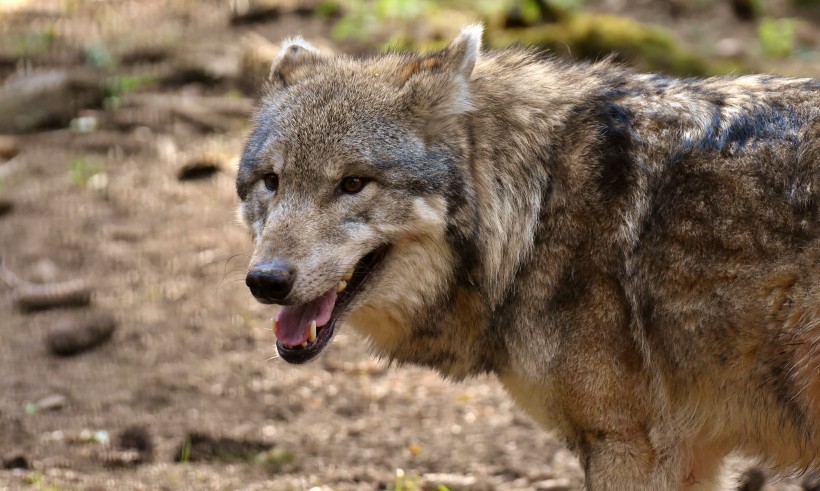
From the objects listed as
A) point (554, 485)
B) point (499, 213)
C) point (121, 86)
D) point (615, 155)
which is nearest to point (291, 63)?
point (499, 213)

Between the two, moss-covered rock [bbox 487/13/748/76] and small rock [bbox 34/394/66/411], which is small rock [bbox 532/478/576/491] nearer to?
small rock [bbox 34/394/66/411]

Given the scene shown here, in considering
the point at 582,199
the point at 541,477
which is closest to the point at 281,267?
the point at 582,199

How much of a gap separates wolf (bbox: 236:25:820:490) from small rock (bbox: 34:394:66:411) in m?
2.16

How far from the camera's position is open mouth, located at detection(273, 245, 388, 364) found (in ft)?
12.2

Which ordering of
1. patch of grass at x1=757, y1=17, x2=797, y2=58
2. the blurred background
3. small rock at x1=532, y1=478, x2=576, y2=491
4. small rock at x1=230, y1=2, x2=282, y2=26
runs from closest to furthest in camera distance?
1. small rock at x1=532, y1=478, x2=576, y2=491
2. the blurred background
3. patch of grass at x1=757, y1=17, x2=797, y2=58
4. small rock at x1=230, y1=2, x2=282, y2=26

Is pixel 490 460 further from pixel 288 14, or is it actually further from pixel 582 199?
pixel 288 14

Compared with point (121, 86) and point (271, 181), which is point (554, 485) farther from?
point (121, 86)

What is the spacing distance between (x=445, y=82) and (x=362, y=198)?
1.90 ft

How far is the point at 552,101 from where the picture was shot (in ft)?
13.1

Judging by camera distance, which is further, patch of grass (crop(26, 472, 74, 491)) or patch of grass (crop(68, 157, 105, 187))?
patch of grass (crop(68, 157, 105, 187))

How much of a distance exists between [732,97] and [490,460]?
2.35 metres

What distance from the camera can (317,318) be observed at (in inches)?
148

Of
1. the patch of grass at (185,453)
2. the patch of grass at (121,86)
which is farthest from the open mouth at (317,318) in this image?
the patch of grass at (121,86)

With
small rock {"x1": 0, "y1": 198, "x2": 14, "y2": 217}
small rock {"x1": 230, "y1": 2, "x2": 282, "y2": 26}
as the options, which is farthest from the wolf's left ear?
small rock {"x1": 230, "y1": 2, "x2": 282, "y2": 26}
